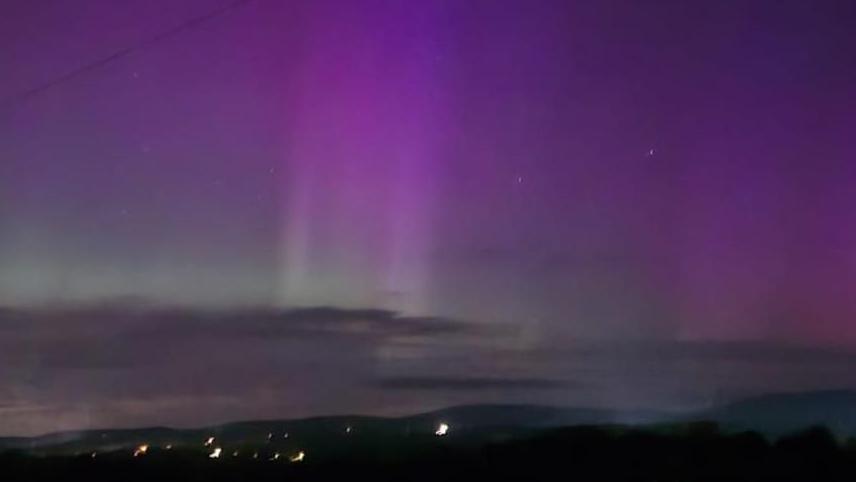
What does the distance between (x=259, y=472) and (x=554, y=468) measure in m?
4.68

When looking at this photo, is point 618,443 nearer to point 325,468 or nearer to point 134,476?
point 325,468

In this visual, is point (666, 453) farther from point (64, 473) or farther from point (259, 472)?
point (64, 473)

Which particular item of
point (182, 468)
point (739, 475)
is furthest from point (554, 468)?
point (182, 468)

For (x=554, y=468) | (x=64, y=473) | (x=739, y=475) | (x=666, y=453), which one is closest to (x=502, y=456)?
(x=554, y=468)

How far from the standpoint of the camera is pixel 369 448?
61.6ft

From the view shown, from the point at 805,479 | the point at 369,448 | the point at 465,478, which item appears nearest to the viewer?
the point at 805,479

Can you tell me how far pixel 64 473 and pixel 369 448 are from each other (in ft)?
14.3

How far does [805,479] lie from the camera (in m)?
16.1

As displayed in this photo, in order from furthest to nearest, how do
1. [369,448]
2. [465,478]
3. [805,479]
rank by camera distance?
1. [369,448]
2. [465,478]
3. [805,479]

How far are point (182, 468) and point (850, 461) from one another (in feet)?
31.5

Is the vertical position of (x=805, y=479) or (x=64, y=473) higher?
(x=64, y=473)

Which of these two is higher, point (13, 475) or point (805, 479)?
point (13, 475)

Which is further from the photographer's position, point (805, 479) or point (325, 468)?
point (325, 468)

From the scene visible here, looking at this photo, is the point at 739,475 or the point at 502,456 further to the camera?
the point at 502,456
